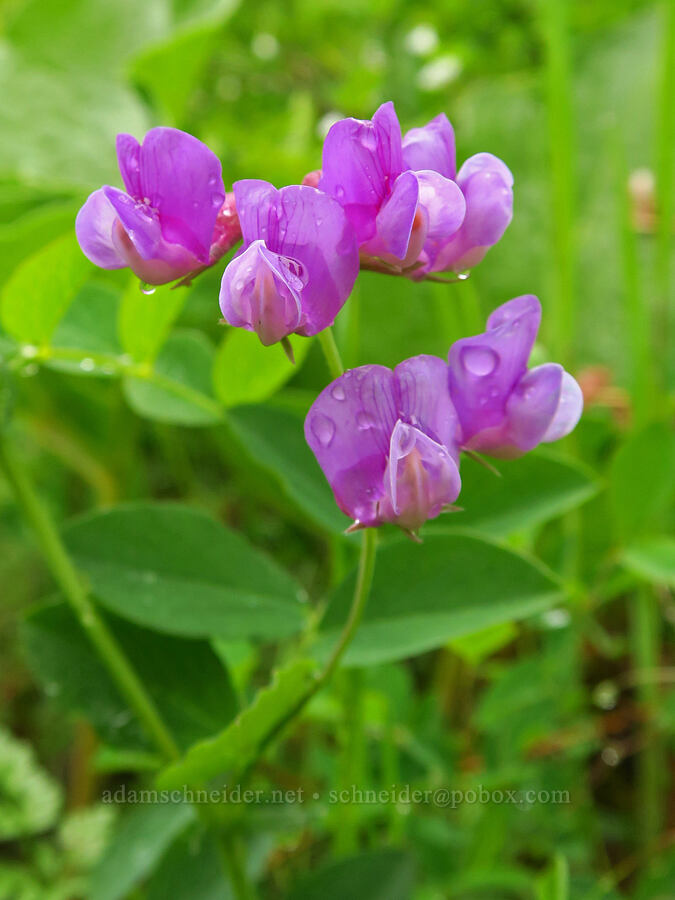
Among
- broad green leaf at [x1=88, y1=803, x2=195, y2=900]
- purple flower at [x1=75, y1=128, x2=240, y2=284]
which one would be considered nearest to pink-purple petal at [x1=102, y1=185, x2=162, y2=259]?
purple flower at [x1=75, y1=128, x2=240, y2=284]

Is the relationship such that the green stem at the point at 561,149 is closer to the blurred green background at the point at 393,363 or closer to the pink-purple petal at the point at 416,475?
the blurred green background at the point at 393,363

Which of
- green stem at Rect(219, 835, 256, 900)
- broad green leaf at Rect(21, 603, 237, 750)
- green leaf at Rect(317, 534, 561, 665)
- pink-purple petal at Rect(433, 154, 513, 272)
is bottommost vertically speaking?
green stem at Rect(219, 835, 256, 900)

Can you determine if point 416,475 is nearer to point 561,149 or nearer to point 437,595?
point 437,595

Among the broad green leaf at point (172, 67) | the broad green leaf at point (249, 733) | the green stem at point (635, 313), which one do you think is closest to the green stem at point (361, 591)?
the broad green leaf at point (249, 733)

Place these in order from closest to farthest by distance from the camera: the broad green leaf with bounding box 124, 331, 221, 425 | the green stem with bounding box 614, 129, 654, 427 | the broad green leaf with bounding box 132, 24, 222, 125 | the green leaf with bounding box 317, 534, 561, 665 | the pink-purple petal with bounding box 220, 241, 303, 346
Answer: the pink-purple petal with bounding box 220, 241, 303, 346, the green leaf with bounding box 317, 534, 561, 665, the broad green leaf with bounding box 124, 331, 221, 425, the green stem with bounding box 614, 129, 654, 427, the broad green leaf with bounding box 132, 24, 222, 125

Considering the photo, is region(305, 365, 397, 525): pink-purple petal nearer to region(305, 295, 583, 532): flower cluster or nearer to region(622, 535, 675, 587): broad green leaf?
region(305, 295, 583, 532): flower cluster
